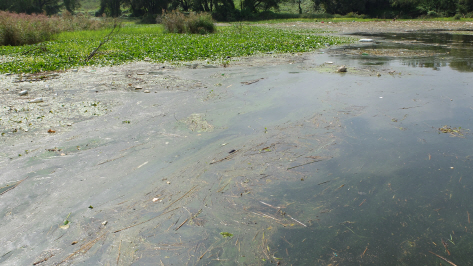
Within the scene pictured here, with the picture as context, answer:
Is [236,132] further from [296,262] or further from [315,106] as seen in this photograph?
[296,262]

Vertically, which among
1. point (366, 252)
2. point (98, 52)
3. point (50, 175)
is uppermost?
point (98, 52)

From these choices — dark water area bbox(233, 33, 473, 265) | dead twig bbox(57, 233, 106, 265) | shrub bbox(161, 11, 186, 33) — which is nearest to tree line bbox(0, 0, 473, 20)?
shrub bbox(161, 11, 186, 33)

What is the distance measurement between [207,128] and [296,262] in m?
2.78

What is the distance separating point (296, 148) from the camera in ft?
13.3

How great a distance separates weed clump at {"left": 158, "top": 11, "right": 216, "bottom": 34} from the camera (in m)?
20.0

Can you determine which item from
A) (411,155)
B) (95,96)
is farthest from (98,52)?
(411,155)

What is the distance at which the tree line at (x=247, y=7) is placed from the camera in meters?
41.2

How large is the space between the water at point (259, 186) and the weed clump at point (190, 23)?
50.2 ft

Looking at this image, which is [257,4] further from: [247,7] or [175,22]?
[175,22]

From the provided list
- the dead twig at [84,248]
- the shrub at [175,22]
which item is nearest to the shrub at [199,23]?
the shrub at [175,22]

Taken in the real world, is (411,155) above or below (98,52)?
below

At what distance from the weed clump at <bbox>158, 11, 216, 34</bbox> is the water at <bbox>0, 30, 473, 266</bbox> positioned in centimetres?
1530

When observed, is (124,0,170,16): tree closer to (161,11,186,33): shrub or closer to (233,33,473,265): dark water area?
(161,11,186,33): shrub

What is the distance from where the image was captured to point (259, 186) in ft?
10.7
